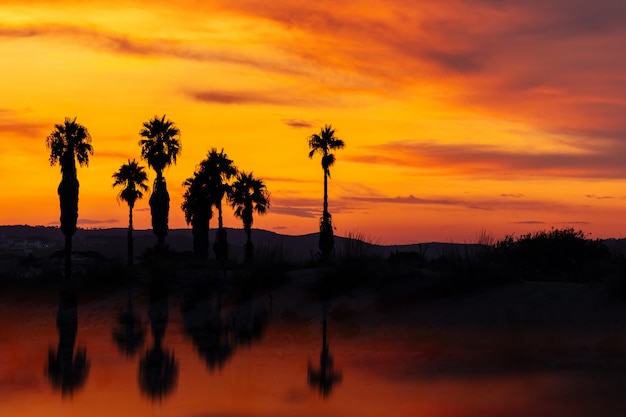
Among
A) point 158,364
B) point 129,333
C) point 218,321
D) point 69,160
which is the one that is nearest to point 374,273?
point 218,321

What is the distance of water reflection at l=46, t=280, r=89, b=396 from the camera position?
44.7 feet

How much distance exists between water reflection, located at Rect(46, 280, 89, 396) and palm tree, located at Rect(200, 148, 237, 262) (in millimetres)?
59231

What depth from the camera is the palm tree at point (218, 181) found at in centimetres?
8300

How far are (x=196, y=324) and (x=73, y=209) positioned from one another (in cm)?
4731

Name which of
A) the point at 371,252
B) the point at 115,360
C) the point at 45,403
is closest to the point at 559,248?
the point at 371,252

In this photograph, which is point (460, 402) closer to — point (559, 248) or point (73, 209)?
point (559, 248)

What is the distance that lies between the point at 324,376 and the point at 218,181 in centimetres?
7104

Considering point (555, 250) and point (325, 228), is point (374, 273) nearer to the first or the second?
point (555, 250)

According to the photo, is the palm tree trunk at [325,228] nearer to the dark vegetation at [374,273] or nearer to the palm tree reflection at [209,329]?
the dark vegetation at [374,273]

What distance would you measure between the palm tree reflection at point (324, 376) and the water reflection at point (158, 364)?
1.96 metres

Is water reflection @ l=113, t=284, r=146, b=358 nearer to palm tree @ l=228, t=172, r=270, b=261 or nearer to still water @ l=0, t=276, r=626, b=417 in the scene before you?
still water @ l=0, t=276, r=626, b=417

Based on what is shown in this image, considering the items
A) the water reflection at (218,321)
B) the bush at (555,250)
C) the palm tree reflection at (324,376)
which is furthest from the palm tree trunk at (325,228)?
the palm tree reflection at (324,376)

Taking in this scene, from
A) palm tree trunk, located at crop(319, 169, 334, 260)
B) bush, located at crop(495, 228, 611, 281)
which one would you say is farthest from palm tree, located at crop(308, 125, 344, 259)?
bush, located at crop(495, 228, 611, 281)

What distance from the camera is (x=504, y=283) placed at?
2111 cm
